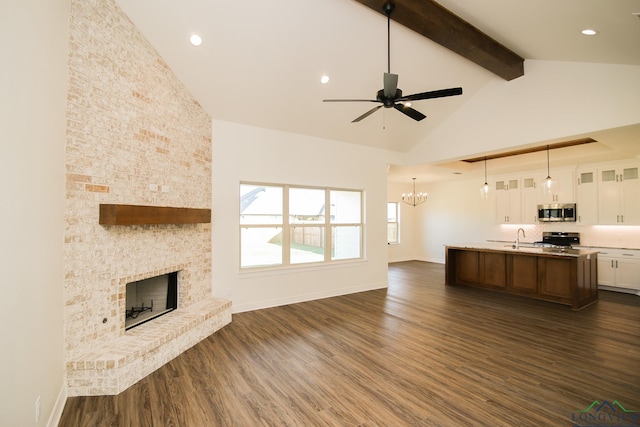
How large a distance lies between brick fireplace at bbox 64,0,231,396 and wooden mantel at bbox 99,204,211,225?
0.51 feet

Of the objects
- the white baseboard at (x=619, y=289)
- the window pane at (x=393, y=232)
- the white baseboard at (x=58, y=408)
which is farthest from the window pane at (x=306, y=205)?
the white baseboard at (x=619, y=289)

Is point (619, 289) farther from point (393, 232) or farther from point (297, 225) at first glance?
point (297, 225)

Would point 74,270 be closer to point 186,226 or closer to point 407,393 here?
point 186,226

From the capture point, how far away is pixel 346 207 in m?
6.27

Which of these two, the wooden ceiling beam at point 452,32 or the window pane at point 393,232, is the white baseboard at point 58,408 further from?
the window pane at point 393,232

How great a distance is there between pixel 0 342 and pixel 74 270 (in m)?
1.37

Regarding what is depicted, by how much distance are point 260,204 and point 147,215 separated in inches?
85.0

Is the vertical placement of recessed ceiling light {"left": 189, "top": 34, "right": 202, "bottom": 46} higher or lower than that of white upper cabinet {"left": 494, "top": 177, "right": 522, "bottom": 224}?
higher

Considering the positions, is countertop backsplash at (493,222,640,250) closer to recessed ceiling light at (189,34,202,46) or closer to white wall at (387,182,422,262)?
white wall at (387,182,422,262)

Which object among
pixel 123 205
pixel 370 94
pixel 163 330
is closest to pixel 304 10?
pixel 370 94

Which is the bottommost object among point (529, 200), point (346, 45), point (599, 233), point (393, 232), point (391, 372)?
point (391, 372)

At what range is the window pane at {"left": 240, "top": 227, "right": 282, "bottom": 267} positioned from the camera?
16.3 ft

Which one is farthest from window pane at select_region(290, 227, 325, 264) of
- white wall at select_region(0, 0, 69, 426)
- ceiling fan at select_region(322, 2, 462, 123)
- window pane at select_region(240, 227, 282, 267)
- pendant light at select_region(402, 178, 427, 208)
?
pendant light at select_region(402, 178, 427, 208)

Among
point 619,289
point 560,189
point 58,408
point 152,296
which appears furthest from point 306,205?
point 619,289
